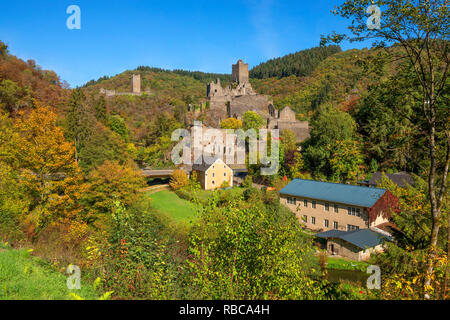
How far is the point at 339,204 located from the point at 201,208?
17606mm

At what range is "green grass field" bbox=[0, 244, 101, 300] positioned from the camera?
5.25 meters

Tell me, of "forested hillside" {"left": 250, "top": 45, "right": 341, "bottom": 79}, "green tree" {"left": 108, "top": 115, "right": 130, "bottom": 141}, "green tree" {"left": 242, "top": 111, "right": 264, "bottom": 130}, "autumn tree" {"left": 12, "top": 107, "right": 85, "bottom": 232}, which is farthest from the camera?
"forested hillside" {"left": 250, "top": 45, "right": 341, "bottom": 79}

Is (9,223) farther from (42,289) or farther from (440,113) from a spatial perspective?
(440,113)

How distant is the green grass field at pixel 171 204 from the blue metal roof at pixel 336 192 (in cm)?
1179

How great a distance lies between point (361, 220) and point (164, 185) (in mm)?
29750

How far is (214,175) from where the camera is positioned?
140 feet

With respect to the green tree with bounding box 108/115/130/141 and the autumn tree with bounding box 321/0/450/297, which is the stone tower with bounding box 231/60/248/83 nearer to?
the green tree with bounding box 108/115/130/141

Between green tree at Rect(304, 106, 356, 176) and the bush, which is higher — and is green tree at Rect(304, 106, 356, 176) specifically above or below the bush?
above

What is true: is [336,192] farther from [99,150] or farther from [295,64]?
[295,64]

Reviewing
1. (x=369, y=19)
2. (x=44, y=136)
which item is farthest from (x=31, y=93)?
(x=369, y=19)

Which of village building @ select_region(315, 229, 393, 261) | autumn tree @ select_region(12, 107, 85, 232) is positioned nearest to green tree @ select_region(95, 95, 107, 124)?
autumn tree @ select_region(12, 107, 85, 232)

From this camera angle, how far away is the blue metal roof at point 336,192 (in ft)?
83.7

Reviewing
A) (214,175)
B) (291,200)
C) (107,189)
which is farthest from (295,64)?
(107,189)
